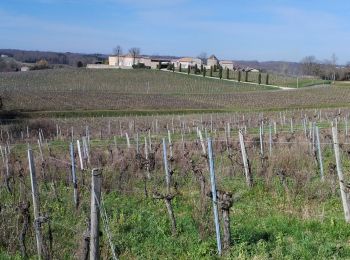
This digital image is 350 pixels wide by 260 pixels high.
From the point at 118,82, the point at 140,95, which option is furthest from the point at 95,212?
the point at 118,82

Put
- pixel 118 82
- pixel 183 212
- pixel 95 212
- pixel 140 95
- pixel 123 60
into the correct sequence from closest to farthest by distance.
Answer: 1. pixel 95 212
2. pixel 183 212
3. pixel 140 95
4. pixel 118 82
5. pixel 123 60

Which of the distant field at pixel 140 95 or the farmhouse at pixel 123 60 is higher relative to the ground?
the farmhouse at pixel 123 60

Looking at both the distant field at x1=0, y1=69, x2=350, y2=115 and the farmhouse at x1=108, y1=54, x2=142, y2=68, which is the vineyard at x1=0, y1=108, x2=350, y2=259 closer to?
the distant field at x1=0, y1=69, x2=350, y2=115

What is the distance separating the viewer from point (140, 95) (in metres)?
60.5

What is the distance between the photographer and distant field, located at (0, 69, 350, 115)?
168 ft

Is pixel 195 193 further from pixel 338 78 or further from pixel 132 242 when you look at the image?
pixel 338 78

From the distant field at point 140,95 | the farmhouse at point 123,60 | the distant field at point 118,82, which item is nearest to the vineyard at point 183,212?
the distant field at point 140,95

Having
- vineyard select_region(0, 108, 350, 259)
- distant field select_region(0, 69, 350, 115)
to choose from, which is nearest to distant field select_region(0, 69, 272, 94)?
distant field select_region(0, 69, 350, 115)

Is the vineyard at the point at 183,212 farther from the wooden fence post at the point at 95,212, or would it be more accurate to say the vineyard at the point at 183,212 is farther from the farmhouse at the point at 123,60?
the farmhouse at the point at 123,60

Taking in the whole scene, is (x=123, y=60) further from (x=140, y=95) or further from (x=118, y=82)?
(x=140, y=95)

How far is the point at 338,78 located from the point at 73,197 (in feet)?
331

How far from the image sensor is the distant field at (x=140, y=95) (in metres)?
51.3

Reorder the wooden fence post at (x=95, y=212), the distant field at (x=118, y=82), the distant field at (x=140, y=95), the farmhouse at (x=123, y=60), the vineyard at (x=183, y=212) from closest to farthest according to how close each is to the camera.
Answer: the wooden fence post at (x=95, y=212) → the vineyard at (x=183, y=212) → the distant field at (x=140, y=95) → the distant field at (x=118, y=82) → the farmhouse at (x=123, y=60)

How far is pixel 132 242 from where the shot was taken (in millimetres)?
7297
